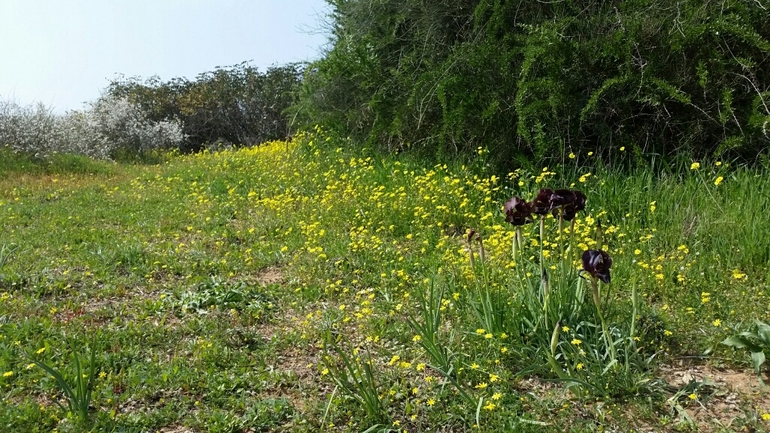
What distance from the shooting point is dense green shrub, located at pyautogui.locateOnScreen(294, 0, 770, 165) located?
4.80m

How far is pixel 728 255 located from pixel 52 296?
14.3 feet

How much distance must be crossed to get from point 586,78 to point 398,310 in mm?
3151

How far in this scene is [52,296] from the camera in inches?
161

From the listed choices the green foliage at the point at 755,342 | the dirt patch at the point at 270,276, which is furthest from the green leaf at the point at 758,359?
the dirt patch at the point at 270,276

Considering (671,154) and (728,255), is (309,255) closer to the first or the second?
(728,255)

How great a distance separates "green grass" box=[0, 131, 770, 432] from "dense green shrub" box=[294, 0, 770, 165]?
369 millimetres

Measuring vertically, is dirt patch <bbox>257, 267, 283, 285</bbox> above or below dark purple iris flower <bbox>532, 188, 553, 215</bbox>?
below

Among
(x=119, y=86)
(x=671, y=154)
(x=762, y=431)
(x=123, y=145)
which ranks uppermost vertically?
(x=119, y=86)

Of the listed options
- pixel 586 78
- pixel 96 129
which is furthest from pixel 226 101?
pixel 586 78

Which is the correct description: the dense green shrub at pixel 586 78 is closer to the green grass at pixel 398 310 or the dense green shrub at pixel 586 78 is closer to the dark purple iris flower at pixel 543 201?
the green grass at pixel 398 310

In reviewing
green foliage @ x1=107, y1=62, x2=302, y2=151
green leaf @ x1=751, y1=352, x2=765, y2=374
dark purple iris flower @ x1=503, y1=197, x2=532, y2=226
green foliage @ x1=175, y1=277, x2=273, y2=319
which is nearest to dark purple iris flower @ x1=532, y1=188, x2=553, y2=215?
dark purple iris flower @ x1=503, y1=197, x2=532, y2=226

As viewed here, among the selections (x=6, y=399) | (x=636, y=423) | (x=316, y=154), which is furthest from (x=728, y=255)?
A: (x=316, y=154)

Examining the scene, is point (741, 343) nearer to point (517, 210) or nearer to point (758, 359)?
point (758, 359)

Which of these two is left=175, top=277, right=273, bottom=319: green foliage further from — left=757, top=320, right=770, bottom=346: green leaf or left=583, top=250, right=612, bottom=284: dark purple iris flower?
left=757, top=320, right=770, bottom=346: green leaf
